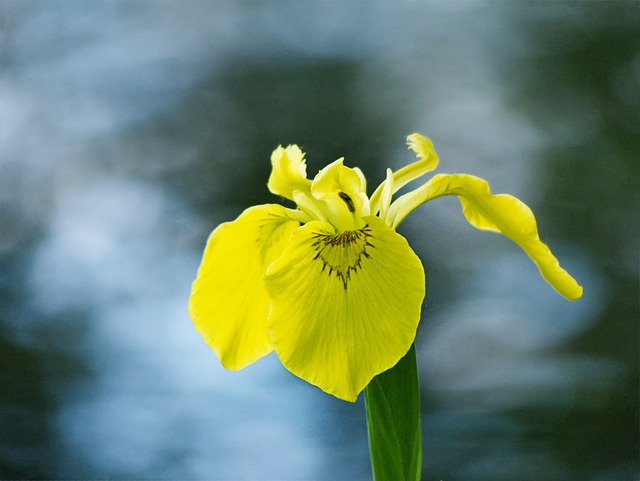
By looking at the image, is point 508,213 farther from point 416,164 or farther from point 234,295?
point 234,295

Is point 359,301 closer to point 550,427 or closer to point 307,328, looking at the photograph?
point 307,328

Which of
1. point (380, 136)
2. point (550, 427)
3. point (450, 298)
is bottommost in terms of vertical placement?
point (550, 427)

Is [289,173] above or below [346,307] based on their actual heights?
above

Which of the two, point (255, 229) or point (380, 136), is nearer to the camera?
point (255, 229)

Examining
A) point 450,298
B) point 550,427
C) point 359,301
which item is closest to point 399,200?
point 359,301

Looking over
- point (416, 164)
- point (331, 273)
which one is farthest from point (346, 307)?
point (416, 164)

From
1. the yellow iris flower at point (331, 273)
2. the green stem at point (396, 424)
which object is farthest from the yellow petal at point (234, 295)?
A: the green stem at point (396, 424)

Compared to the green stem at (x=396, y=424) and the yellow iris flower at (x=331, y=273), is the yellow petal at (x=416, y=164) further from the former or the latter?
the green stem at (x=396, y=424)
